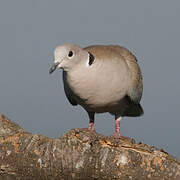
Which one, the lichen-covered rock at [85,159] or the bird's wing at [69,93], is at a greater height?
the bird's wing at [69,93]

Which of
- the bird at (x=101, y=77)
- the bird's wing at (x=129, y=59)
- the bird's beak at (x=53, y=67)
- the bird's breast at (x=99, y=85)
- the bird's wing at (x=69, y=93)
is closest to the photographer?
the bird's beak at (x=53, y=67)

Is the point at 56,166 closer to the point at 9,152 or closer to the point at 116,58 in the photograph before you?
the point at 9,152

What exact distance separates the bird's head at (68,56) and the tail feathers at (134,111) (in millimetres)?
2407

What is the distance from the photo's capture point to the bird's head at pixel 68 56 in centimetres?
668

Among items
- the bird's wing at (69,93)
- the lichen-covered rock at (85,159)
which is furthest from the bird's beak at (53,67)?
the lichen-covered rock at (85,159)

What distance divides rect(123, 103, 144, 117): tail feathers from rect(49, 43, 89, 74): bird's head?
2407 mm

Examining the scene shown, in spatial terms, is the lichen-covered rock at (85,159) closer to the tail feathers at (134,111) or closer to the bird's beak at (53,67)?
the bird's beak at (53,67)

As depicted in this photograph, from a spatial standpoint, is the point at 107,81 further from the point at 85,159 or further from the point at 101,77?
the point at 85,159

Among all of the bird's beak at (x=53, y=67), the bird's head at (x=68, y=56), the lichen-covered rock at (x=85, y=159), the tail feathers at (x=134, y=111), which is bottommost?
the lichen-covered rock at (x=85, y=159)

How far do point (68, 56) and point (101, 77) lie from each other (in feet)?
2.87

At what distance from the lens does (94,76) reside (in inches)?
288

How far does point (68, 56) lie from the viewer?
6.80 m

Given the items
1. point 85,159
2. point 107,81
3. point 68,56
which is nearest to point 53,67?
point 68,56

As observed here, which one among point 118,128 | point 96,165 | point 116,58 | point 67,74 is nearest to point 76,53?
point 67,74
